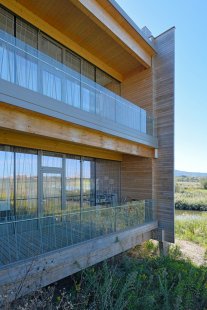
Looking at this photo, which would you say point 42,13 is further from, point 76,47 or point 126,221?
point 126,221

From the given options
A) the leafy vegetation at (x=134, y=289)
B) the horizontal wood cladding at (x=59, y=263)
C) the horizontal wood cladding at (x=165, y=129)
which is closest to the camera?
the horizontal wood cladding at (x=59, y=263)

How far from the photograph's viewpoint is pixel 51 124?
580 centimetres

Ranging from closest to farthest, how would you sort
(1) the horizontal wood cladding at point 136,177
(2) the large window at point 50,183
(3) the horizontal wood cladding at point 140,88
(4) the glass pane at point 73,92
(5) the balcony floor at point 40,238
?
(5) the balcony floor at point 40,238 < (4) the glass pane at point 73,92 < (2) the large window at point 50,183 < (1) the horizontal wood cladding at point 136,177 < (3) the horizontal wood cladding at point 140,88

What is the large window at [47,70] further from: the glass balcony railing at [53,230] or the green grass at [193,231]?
the green grass at [193,231]

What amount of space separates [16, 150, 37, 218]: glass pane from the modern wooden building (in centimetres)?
3

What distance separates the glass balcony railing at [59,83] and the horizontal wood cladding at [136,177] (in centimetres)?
180

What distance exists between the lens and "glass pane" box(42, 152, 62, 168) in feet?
25.3

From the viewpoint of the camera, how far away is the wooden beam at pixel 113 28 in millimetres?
6802


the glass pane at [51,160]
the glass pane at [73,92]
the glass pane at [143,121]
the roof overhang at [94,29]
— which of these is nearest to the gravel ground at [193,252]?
the glass pane at [143,121]

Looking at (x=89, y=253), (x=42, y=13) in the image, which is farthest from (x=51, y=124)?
(x=42, y=13)

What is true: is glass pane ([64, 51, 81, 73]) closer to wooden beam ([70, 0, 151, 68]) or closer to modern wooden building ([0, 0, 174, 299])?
modern wooden building ([0, 0, 174, 299])

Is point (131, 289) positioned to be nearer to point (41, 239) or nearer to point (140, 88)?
point (41, 239)

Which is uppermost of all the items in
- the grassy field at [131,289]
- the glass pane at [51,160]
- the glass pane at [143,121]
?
the glass pane at [143,121]

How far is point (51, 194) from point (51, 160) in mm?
1252
